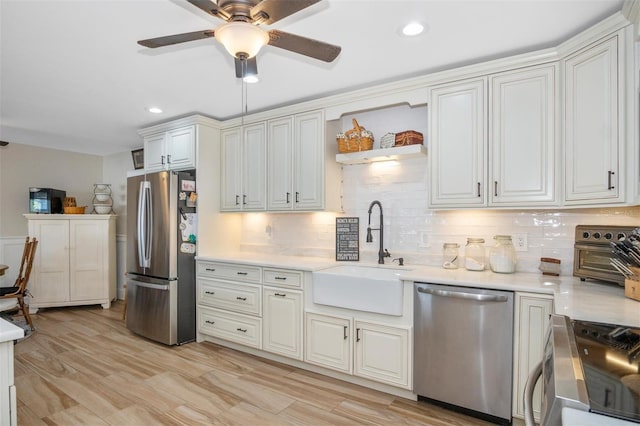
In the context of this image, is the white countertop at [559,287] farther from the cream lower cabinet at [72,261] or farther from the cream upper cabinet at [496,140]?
the cream lower cabinet at [72,261]

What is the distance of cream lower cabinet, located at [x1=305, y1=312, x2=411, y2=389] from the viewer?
2.49 m

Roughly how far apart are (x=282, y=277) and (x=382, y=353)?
1.05m

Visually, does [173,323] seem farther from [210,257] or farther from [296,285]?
[296,285]

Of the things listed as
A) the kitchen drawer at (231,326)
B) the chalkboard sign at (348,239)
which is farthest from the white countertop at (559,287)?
the kitchen drawer at (231,326)

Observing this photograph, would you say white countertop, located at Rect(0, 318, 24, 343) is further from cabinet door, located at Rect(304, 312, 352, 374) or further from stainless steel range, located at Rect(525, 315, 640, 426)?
cabinet door, located at Rect(304, 312, 352, 374)

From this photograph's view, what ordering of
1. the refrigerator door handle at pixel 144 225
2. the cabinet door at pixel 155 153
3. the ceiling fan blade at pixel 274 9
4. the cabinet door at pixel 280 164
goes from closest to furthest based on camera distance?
the ceiling fan blade at pixel 274 9, the cabinet door at pixel 280 164, the refrigerator door handle at pixel 144 225, the cabinet door at pixel 155 153

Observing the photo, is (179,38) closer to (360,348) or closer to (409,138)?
(409,138)

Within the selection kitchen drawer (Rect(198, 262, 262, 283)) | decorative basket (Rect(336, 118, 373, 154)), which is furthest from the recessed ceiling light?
kitchen drawer (Rect(198, 262, 262, 283))

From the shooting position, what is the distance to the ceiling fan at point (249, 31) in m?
1.44

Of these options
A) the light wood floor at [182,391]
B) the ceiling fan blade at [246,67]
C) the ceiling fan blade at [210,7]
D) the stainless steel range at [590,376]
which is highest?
the ceiling fan blade at [210,7]

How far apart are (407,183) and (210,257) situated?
2.10 meters

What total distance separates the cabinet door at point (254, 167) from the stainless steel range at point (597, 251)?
2629mm

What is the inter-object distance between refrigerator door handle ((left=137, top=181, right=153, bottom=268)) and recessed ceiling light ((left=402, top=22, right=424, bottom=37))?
294 cm

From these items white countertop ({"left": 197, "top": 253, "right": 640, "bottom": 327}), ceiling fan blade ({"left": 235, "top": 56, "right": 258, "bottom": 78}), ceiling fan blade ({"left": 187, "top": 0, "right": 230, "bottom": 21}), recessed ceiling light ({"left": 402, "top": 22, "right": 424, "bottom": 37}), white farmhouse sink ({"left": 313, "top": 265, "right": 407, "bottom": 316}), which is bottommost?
white farmhouse sink ({"left": 313, "top": 265, "right": 407, "bottom": 316})
